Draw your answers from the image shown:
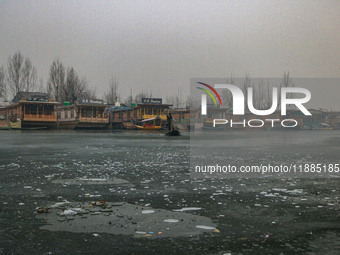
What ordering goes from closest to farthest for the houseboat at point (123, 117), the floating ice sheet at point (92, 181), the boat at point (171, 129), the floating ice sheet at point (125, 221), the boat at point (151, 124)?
the floating ice sheet at point (125, 221)
the floating ice sheet at point (92, 181)
the boat at point (171, 129)
the boat at point (151, 124)
the houseboat at point (123, 117)

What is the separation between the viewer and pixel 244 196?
6418mm

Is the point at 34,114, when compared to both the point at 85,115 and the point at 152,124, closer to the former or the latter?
the point at 85,115

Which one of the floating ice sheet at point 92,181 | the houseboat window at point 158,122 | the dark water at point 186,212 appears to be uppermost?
the houseboat window at point 158,122

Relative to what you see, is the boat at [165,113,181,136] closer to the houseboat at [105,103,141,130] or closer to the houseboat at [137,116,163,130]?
the houseboat at [137,116,163,130]

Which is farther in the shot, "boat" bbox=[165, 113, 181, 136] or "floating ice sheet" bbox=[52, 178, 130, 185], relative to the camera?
"boat" bbox=[165, 113, 181, 136]

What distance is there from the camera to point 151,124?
6319cm

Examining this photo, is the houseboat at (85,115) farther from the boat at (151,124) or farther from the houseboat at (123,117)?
the boat at (151,124)

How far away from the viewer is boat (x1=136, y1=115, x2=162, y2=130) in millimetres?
61225

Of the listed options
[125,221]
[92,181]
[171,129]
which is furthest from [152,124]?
[125,221]

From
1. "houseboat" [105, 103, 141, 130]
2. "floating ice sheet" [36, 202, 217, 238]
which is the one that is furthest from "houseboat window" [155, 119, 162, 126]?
"floating ice sheet" [36, 202, 217, 238]

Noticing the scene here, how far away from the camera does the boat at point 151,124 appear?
201ft

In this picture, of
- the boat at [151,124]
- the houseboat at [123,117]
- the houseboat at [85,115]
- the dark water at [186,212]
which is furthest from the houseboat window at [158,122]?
the dark water at [186,212]

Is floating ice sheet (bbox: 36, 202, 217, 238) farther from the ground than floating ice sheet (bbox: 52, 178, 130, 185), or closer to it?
farther from the ground

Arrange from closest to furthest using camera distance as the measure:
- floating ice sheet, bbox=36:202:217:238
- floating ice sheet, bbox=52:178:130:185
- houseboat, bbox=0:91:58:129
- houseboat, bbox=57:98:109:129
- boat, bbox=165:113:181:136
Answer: floating ice sheet, bbox=36:202:217:238, floating ice sheet, bbox=52:178:130:185, boat, bbox=165:113:181:136, houseboat, bbox=0:91:58:129, houseboat, bbox=57:98:109:129
